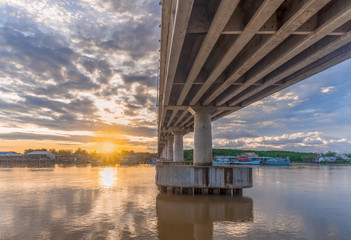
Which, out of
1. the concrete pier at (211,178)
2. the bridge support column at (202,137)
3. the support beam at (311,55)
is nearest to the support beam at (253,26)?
the support beam at (311,55)

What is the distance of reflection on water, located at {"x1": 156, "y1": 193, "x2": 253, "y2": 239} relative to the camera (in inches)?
496

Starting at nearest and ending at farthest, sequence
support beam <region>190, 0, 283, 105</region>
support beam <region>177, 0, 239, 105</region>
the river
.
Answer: support beam <region>190, 0, 283, 105</region> < support beam <region>177, 0, 239, 105</region> < the river

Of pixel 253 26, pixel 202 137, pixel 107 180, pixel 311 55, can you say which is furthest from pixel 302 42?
pixel 107 180

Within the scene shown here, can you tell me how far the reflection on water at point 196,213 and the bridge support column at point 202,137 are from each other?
4032 mm

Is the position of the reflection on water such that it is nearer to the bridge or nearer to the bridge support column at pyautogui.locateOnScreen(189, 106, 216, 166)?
the bridge support column at pyautogui.locateOnScreen(189, 106, 216, 166)

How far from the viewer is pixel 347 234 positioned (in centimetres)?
1266

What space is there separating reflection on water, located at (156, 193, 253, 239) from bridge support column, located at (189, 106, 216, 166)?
4032 mm

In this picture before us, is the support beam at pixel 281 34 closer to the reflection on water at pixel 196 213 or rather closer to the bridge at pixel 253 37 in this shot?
the bridge at pixel 253 37

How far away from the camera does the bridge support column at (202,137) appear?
25.5 meters

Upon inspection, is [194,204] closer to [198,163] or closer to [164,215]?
[164,215]

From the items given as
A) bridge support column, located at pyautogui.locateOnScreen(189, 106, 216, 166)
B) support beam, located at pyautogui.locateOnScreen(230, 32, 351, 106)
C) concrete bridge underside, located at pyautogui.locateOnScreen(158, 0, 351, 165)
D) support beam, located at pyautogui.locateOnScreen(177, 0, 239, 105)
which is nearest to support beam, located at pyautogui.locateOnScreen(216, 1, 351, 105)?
concrete bridge underside, located at pyautogui.locateOnScreen(158, 0, 351, 165)

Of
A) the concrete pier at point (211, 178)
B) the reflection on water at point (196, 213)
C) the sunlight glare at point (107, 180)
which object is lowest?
the sunlight glare at point (107, 180)

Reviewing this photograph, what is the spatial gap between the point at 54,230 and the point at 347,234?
15.2 meters

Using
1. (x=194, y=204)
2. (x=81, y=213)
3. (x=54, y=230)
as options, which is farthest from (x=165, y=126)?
(x=54, y=230)
